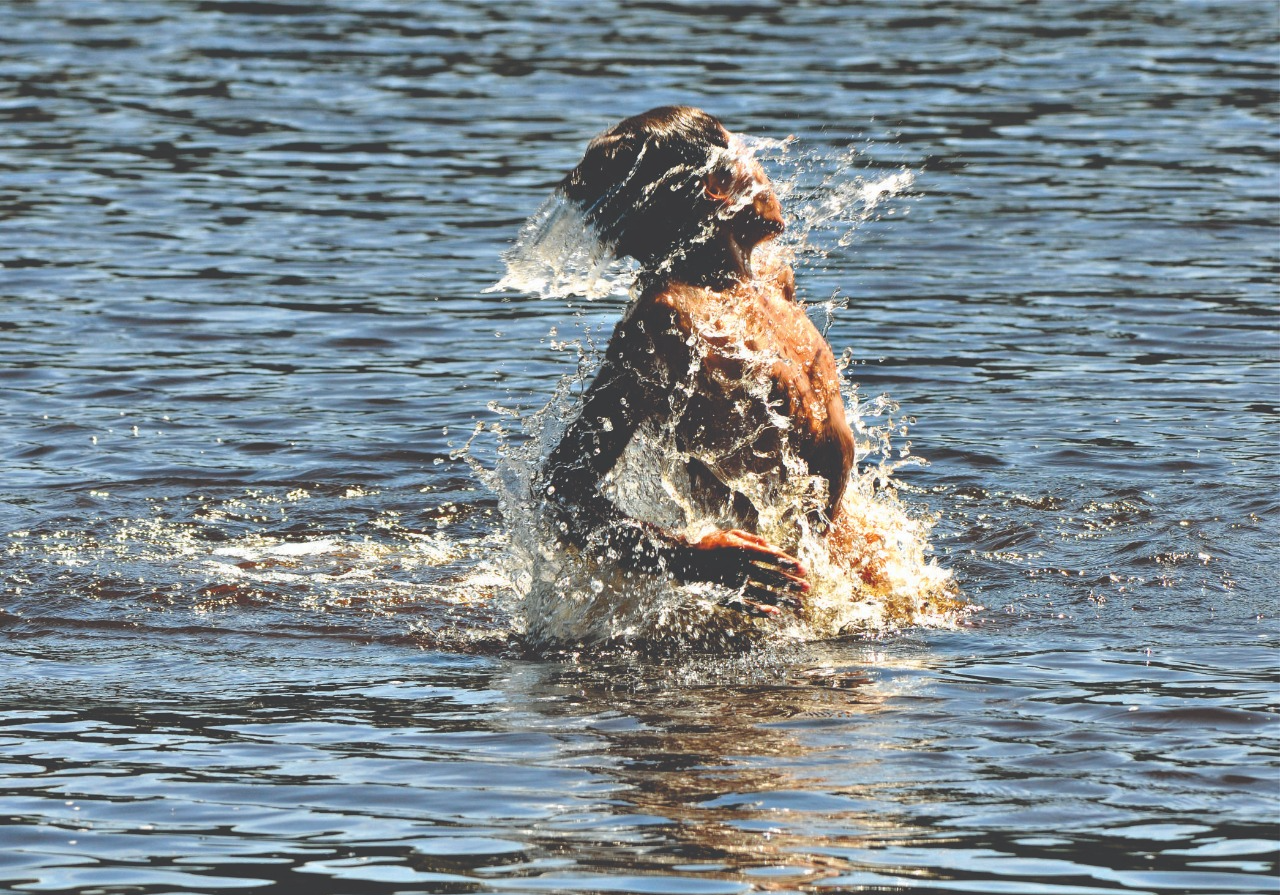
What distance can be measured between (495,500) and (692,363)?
294 centimetres

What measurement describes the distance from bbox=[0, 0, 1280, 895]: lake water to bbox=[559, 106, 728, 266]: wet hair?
4.59ft

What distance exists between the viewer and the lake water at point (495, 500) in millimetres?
4906

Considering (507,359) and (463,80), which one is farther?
(463,80)

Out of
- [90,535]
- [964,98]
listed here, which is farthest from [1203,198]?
[90,535]

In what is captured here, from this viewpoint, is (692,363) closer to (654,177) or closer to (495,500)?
(654,177)

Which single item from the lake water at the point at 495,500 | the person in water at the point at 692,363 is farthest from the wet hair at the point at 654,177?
the lake water at the point at 495,500

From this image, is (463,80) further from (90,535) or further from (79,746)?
(79,746)

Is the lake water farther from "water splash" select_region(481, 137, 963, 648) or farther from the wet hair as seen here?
the wet hair

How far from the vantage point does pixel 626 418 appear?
6.11 metres

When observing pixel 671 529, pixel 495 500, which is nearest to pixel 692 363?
pixel 671 529

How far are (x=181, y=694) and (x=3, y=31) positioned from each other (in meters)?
16.7

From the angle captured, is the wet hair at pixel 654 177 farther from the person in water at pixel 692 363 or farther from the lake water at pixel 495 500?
the lake water at pixel 495 500

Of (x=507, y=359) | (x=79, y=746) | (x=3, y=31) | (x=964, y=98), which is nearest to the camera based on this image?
(x=79, y=746)

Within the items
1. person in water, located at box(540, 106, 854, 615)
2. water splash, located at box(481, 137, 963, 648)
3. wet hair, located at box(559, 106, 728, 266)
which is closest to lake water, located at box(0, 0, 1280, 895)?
water splash, located at box(481, 137, 963, 648)
